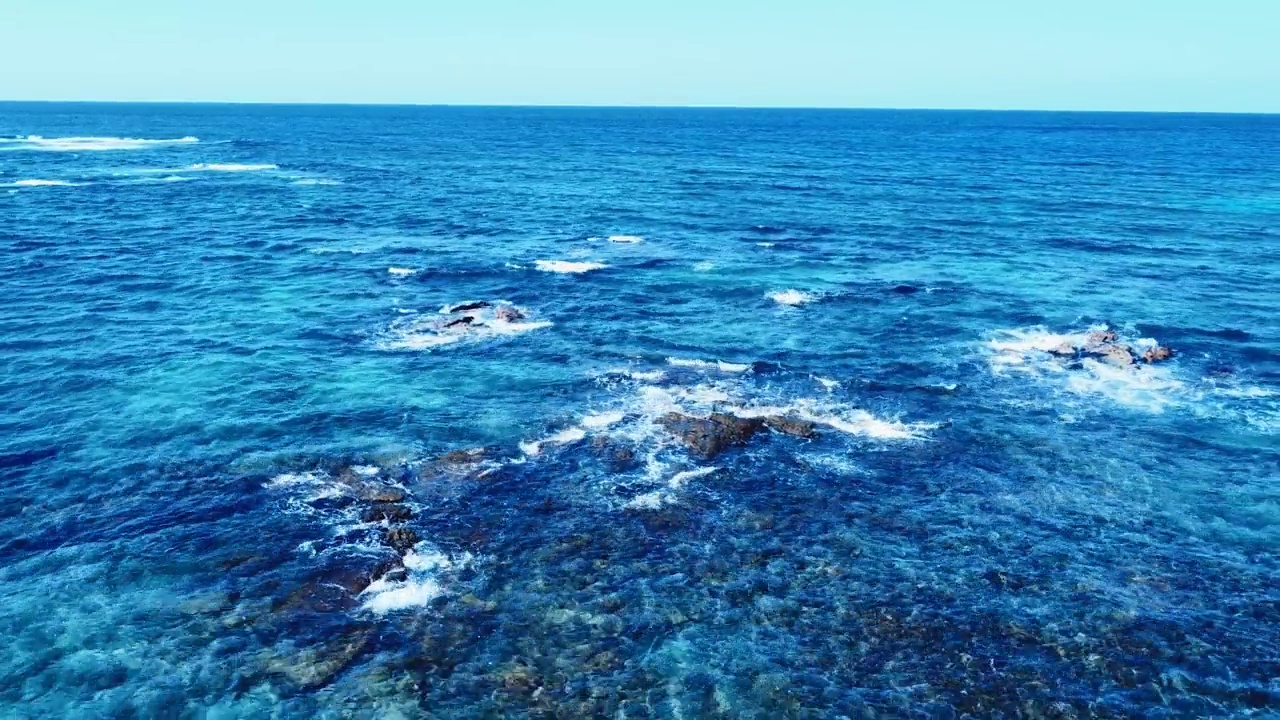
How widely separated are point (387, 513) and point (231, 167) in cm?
13517

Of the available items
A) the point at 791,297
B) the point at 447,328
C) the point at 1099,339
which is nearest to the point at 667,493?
the point at 447,328

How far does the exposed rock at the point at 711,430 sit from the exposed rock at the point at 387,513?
495 inches

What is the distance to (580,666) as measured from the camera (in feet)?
82.6

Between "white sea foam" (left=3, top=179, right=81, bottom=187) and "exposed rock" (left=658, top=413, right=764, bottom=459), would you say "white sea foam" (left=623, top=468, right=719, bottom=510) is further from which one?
"white sea foam" (left=3, top=179, right=81, bottom=187)

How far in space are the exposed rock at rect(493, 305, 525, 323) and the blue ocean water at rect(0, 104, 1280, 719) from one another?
0.34 metres

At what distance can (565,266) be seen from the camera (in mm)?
72812

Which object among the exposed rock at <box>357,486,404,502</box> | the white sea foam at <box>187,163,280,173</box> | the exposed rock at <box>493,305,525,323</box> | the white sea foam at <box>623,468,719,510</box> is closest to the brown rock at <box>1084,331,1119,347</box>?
the white sea foam at <box>623,468,719,510</box>

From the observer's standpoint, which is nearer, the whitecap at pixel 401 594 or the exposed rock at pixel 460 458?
the whitecap at pixel 401 594

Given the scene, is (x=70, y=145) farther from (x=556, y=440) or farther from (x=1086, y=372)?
(x=1086, y=372)

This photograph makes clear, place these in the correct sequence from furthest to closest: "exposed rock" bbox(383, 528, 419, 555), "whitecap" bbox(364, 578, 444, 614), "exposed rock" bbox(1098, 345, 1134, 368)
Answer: "exposed rock" bbox(1098, 345, 1134, 368), "exposed rock" bbox(383, 528, 419, 555), "whitecap" bbox(364, 578, 444, 614)

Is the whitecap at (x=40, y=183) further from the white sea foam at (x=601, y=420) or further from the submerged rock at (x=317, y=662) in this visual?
the submerged rock at (x=317, y=662)

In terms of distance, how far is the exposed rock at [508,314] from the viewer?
185 ft

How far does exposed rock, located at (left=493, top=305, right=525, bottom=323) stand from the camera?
5650cm

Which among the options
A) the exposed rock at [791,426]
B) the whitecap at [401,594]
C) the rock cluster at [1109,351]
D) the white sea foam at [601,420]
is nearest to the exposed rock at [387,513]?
the whitecap at [401,594]
